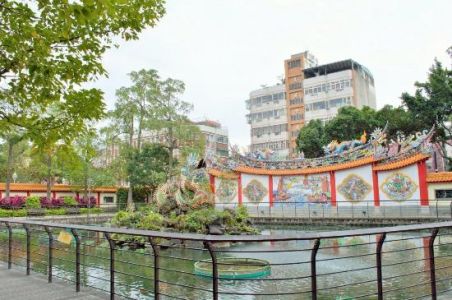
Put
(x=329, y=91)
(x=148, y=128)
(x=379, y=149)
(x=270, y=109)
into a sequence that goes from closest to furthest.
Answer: (x=379, y=149), (x=148, y=128), (x=329, y=91), (x=270, y=109)

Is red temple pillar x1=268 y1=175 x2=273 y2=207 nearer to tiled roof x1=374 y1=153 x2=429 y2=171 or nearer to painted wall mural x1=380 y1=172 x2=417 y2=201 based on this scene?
tiled roof x1=374 y1=153 x2=429 y2=171

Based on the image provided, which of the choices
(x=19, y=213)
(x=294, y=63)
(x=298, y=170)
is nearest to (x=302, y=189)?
(x=298, y=170)

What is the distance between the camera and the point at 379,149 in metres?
22.2

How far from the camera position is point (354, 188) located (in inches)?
907

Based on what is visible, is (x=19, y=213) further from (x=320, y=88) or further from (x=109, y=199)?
(x=320, y=88)

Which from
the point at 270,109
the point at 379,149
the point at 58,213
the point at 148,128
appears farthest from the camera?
the point at 270,109

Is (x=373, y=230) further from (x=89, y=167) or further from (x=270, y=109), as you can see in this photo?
(x=270, y=109)

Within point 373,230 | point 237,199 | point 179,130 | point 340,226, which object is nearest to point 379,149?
point 340,226

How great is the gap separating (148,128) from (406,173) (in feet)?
57.1

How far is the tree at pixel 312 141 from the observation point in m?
35.0

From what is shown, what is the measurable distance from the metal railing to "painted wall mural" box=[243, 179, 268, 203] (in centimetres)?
59

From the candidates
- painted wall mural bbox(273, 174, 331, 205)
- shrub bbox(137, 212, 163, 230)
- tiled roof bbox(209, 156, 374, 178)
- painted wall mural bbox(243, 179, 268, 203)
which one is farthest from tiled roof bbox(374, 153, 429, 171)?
shrub bbox(137, 212, 163, 230)

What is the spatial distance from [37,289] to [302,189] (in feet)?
70.6

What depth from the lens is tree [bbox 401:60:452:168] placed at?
24.8 metres
